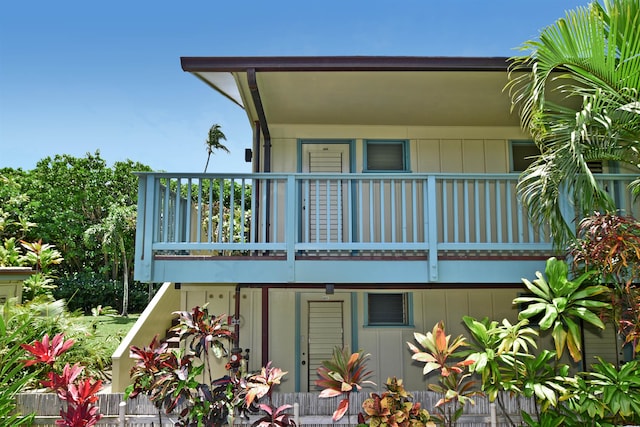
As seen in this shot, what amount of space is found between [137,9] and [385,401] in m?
18.1

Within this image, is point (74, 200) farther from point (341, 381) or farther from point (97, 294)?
point (341, 381)

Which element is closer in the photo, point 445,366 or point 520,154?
point 445,366

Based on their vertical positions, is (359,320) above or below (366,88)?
below

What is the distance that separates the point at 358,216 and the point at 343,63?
81.0 inches

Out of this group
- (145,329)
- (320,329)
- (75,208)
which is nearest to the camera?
(145,329)

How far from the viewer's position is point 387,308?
772cm

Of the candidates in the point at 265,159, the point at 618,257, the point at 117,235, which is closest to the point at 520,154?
the point at 618,257

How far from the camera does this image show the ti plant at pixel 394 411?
4625 mm

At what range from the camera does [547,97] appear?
6891 millimetres

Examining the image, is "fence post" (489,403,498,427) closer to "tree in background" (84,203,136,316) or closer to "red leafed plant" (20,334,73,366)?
"red leafed plant" (20,334,73,366)

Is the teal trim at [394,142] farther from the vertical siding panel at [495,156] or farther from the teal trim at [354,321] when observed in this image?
the teal trim at [354,321]

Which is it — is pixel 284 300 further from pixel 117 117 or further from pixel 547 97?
pixel 117 117

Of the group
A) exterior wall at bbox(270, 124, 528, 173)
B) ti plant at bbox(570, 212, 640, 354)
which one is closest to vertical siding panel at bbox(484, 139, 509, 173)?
exterior wall at bbox(270, 124, 528, 173)

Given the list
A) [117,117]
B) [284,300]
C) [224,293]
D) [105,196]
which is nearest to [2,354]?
[224,293]
